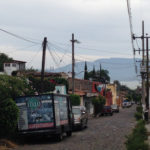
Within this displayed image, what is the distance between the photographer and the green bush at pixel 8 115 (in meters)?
19.5

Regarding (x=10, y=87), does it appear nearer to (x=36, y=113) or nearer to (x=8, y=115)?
(x=36, y=113)

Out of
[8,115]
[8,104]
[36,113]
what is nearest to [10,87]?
[36,113]

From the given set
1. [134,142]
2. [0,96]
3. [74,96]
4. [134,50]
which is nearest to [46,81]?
[74,96]

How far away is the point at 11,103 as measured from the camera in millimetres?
20078

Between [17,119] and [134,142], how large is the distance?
819 cm

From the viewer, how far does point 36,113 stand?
21.3m

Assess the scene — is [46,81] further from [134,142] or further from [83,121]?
[134,142]

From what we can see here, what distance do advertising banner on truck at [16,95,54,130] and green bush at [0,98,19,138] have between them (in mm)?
1254

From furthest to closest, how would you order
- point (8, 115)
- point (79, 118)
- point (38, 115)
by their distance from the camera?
point (79, 118) < point (38, 115) < point (8, 115)

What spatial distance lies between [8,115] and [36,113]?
205 cm

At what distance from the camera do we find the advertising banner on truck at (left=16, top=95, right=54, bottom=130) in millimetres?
21234

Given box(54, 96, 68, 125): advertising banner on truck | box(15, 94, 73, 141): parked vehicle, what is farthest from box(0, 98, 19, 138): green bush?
box(54, 96, 68, 125): advertising banner on truck

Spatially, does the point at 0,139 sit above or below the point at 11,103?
below

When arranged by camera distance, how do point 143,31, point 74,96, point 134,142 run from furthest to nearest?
point 143,31 < point 74,96 < point 134,142
